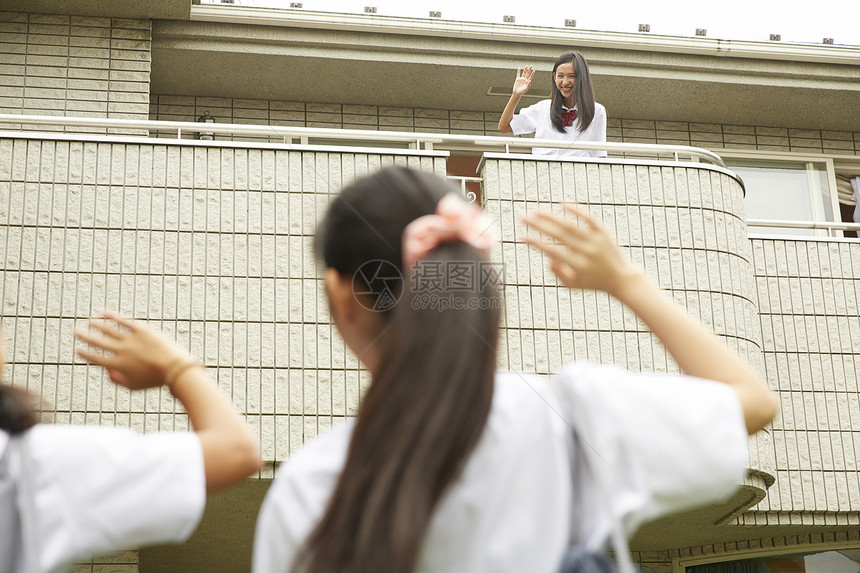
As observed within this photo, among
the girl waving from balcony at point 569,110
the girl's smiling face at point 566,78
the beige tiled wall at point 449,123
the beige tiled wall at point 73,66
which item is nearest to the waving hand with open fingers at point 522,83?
the girl waving from balcony at point 569,110

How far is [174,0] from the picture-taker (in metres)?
7.00

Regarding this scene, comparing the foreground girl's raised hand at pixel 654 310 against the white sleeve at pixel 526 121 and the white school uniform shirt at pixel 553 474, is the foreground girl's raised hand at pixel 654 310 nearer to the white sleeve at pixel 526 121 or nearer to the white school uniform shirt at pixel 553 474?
the white school uniform shirt at pixel 553 474

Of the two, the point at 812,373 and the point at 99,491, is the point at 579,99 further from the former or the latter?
the point at 99,491

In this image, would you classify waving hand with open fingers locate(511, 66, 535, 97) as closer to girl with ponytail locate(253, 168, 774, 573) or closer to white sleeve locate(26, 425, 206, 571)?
girl with ponytail locate(253, 168, 774, 573)

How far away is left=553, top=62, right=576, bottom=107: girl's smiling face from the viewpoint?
21.6 ft

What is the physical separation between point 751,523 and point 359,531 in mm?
5955

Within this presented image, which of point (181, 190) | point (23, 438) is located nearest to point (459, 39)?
point (181, 190)

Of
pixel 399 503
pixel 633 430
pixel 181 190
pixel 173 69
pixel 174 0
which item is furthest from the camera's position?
pixel 173 69

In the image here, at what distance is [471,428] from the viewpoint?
4.15ft

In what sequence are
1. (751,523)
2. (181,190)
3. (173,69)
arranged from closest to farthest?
(181,190) → (751,523) → (173,69)

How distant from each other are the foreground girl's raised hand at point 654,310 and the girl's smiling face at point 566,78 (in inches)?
211

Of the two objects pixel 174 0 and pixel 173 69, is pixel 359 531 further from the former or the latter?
pixel 173 69

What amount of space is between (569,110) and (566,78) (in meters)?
0.21

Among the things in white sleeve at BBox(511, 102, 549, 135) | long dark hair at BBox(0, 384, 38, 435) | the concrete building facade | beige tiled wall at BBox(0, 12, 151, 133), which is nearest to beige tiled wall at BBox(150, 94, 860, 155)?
the concrete building facade
